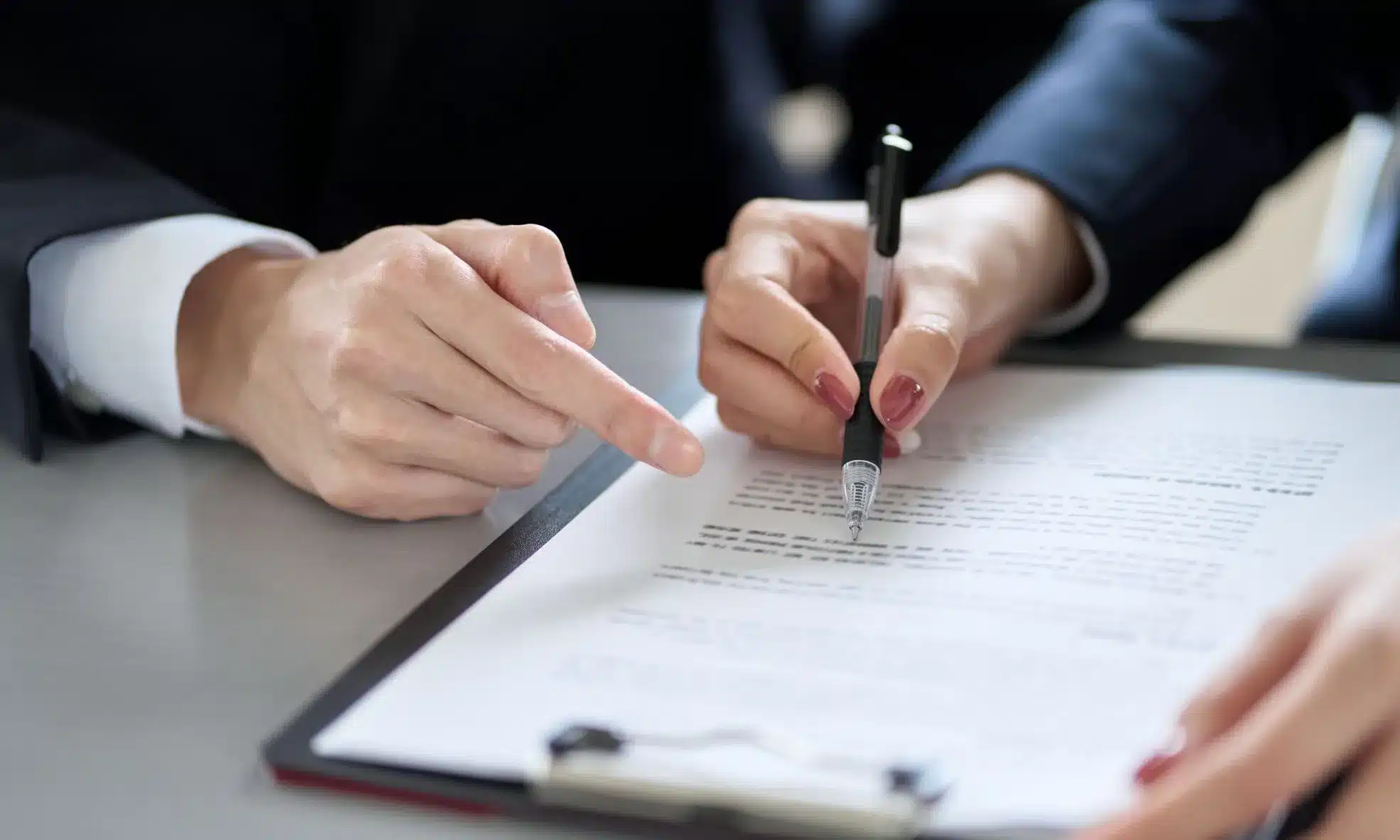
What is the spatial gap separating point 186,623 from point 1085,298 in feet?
1.89

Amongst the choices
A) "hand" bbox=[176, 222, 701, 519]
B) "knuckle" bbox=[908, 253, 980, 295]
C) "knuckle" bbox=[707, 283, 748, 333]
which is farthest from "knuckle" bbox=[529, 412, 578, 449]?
"knuckle" bbox=[908, 253, 980, 295]

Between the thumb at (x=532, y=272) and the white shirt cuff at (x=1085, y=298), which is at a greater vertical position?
the white shirt cuff at (x=1085, y=298)

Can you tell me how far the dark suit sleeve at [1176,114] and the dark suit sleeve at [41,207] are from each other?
496 mm

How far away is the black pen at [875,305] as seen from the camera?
0.56 meters

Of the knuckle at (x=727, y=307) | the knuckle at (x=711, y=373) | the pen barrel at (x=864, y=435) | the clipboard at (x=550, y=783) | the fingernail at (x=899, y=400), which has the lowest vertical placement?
the clipboard at (x=550, y=783)

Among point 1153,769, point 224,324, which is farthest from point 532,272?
point 1153,769

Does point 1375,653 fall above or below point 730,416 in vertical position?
below

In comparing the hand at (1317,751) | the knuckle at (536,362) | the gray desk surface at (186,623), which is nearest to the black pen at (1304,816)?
the hand at (1317,751)

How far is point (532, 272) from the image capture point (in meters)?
0.55

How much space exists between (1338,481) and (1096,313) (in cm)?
28

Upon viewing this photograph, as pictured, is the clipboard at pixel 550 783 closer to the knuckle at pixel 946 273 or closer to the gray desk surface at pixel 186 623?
the gray desk surface at pixel 186 623

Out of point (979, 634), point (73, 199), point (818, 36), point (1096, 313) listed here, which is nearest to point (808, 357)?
point (979, 634)

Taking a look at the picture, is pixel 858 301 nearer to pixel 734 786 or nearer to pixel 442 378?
pixel 442 378

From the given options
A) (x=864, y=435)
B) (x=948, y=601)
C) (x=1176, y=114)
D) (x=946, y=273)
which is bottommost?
(x=948, y=601)
